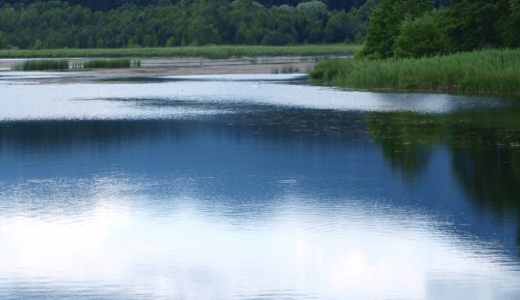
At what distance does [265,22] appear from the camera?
4855 inches

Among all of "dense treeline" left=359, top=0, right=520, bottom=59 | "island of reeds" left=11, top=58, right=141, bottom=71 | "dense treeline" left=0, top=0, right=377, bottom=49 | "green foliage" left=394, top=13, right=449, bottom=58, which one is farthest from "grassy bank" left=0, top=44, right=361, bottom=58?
"green foliage" left=394, top=13, right=449, bottom=58

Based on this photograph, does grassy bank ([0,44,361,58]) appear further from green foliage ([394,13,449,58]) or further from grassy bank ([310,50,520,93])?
grassy bank ([310,50,520,93])

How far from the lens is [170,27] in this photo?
400ft

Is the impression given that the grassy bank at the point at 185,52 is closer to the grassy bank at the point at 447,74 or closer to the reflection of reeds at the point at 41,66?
the reflection of reeds at the point at 41,66

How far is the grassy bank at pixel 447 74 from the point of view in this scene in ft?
115

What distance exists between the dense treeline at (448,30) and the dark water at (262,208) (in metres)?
Result: 18.9

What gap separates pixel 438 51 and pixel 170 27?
81009 millimetres

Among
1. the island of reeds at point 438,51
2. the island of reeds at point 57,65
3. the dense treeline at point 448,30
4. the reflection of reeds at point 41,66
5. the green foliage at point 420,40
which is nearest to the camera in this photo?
the island of reeds at point 438,51

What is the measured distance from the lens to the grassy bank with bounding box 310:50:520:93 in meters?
34.9

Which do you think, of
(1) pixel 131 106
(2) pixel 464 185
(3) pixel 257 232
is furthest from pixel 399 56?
(3) pixel 257 232

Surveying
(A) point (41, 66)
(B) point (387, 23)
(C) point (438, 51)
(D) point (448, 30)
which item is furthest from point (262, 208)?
(A) point (41, 66)

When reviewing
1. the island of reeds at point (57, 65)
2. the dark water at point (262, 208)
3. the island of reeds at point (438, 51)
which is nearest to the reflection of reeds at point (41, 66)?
the island of reeds at point (57, 65)

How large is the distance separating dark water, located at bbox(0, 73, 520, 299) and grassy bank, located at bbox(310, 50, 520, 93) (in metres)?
9.67

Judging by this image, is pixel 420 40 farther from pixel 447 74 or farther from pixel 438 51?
pixel 447 74
